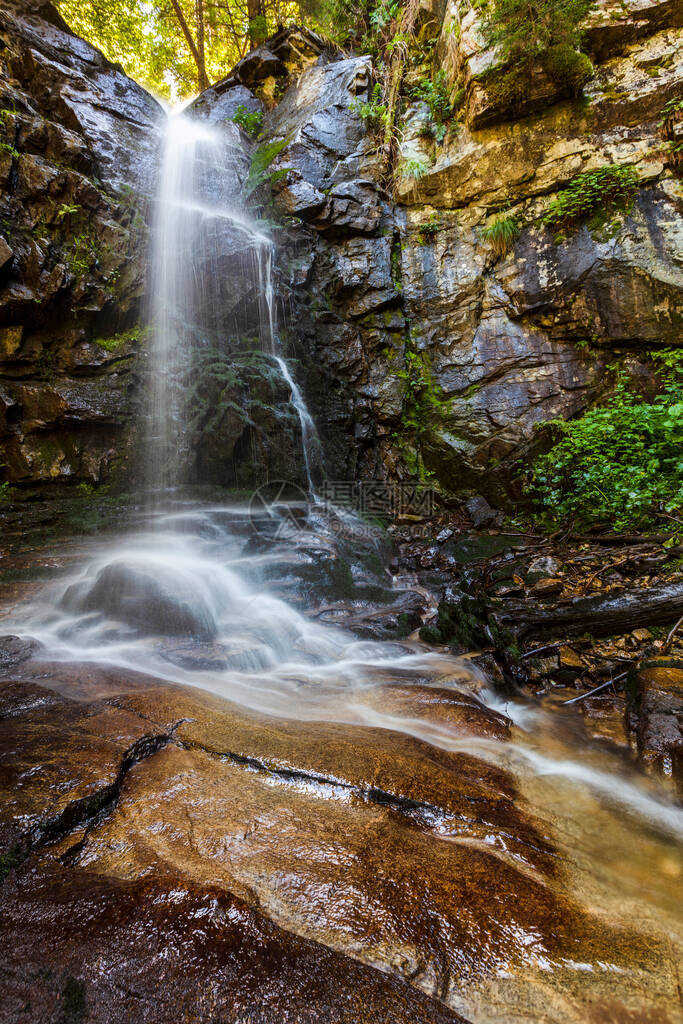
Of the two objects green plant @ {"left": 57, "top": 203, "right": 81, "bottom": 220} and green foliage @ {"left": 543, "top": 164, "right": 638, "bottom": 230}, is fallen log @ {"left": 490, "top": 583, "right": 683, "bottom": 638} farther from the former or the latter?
green plant @ {"left": 57, "top": 203, "right": 81, "bottom": 220}

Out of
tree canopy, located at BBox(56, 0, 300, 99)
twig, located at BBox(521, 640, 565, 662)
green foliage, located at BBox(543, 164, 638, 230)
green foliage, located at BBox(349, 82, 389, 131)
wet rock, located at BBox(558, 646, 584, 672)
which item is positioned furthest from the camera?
tree canopy, located at BBox(56, 0, 300, 99)

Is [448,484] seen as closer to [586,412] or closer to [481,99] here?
[586,412]

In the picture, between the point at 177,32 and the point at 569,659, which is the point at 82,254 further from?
the point at 177,32

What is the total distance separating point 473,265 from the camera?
25.1 ft

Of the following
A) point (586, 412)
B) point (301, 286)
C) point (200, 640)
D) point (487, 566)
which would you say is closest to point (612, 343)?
point (586, 412)

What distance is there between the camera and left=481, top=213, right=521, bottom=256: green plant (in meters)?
7.18

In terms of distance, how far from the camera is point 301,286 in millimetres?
8836

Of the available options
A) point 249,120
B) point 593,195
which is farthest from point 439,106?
point 249,120

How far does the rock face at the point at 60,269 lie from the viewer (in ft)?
21.7

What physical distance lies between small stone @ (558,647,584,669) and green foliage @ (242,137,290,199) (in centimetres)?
1044

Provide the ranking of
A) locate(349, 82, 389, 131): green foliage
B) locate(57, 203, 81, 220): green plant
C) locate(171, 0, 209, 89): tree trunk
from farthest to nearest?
locate(171, 0, 209, 89): tree trunk
locate(349, 82, 389, 131): green foliage
locate(57, 203, 81, 220): green plant

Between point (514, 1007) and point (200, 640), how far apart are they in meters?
3.49

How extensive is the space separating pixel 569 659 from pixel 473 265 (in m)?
6.92

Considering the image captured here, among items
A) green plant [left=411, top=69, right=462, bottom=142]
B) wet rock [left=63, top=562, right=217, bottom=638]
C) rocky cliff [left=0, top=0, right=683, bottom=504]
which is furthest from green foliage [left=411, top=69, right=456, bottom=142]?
wet rock [left=63, top=562, right=217, bottom=638]
